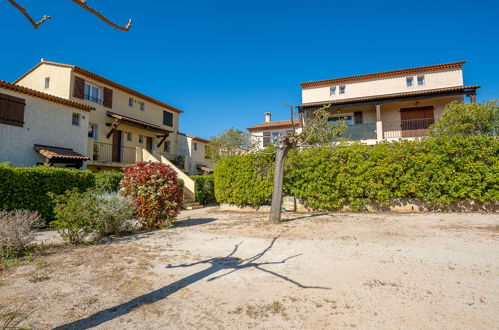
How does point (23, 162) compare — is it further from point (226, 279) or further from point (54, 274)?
point (226, 279)

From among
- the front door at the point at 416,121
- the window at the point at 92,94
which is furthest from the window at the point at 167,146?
the front door at the point at 416,121

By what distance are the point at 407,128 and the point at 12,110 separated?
23.8m

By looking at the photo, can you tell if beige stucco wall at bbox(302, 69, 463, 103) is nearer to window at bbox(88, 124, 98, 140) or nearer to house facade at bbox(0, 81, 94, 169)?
window at bbox(88, 124, 98, 140)

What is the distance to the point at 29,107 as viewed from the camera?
43.9 feet

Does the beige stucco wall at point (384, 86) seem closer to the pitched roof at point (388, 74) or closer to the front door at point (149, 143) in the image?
the pitched roof at point (388, 74)

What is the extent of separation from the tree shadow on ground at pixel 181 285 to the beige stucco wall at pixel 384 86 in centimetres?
1932

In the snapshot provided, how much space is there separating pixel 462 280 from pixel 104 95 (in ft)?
67.8

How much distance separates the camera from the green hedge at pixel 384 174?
949 centimetres

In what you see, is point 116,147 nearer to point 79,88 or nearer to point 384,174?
point 79,88

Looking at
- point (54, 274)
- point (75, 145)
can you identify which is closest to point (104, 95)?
point (75, 145)

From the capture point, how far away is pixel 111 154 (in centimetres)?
1852

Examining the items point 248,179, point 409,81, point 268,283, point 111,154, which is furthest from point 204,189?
point 409,81

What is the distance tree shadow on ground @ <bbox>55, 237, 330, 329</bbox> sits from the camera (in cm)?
263

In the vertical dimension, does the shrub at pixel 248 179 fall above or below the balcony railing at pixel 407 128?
below
